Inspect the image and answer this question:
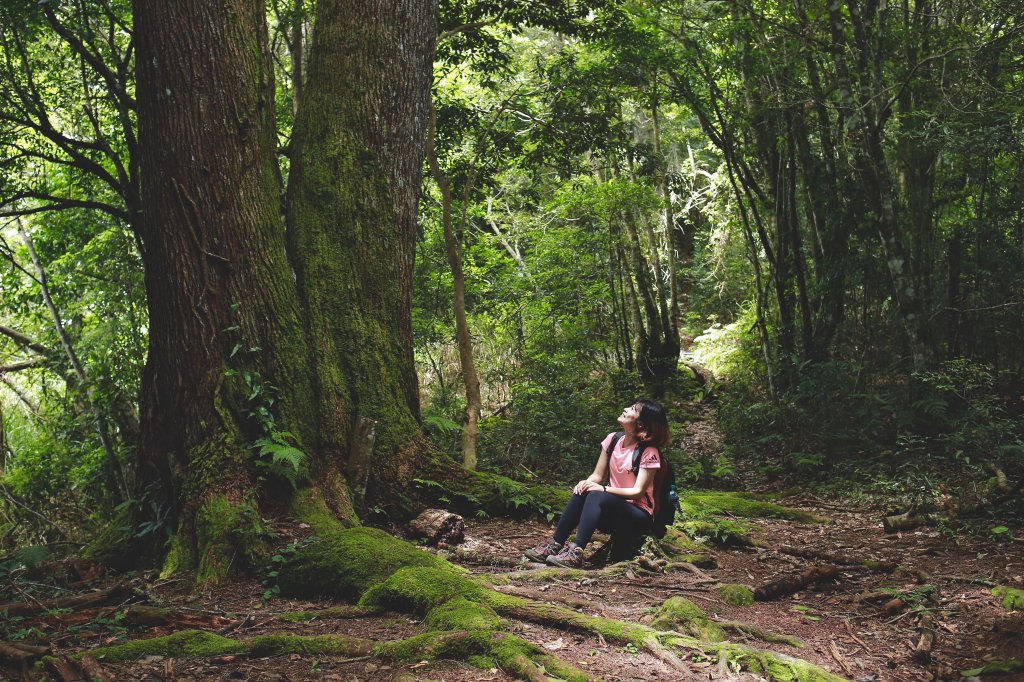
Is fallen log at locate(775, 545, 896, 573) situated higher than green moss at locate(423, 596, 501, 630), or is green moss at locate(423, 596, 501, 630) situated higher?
green moss at locate(423, 596, 501, 630)

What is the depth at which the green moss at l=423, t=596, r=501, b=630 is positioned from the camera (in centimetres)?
333

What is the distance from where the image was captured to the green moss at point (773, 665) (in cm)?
320

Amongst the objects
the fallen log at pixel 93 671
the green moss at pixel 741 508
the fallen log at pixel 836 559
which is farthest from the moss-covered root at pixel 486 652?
the green moss at pixel 741 508

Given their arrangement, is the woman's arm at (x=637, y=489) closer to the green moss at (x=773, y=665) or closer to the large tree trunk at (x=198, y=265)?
the green moss at (x=773, y=665)

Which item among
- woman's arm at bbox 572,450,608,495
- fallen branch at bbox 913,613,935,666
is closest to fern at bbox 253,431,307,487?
woman's arm at bbox 572,450,608,495

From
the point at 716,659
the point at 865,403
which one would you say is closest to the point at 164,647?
the point at 716,659

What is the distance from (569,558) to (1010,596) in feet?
9.44

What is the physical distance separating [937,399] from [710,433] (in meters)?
4.51

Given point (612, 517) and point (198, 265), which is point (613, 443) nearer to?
point (612, 517)

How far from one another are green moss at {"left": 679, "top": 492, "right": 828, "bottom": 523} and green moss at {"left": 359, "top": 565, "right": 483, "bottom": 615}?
395 cm

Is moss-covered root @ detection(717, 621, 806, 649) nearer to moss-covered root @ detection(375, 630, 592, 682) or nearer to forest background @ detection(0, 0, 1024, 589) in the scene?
moss-covered root @ detection(375, 630, 592, 682)

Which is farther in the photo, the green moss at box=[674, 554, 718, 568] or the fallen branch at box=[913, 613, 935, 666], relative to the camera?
the green moss at box=[674, 554, 718, 568]

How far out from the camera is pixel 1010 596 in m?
4.21

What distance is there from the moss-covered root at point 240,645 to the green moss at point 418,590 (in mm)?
544
